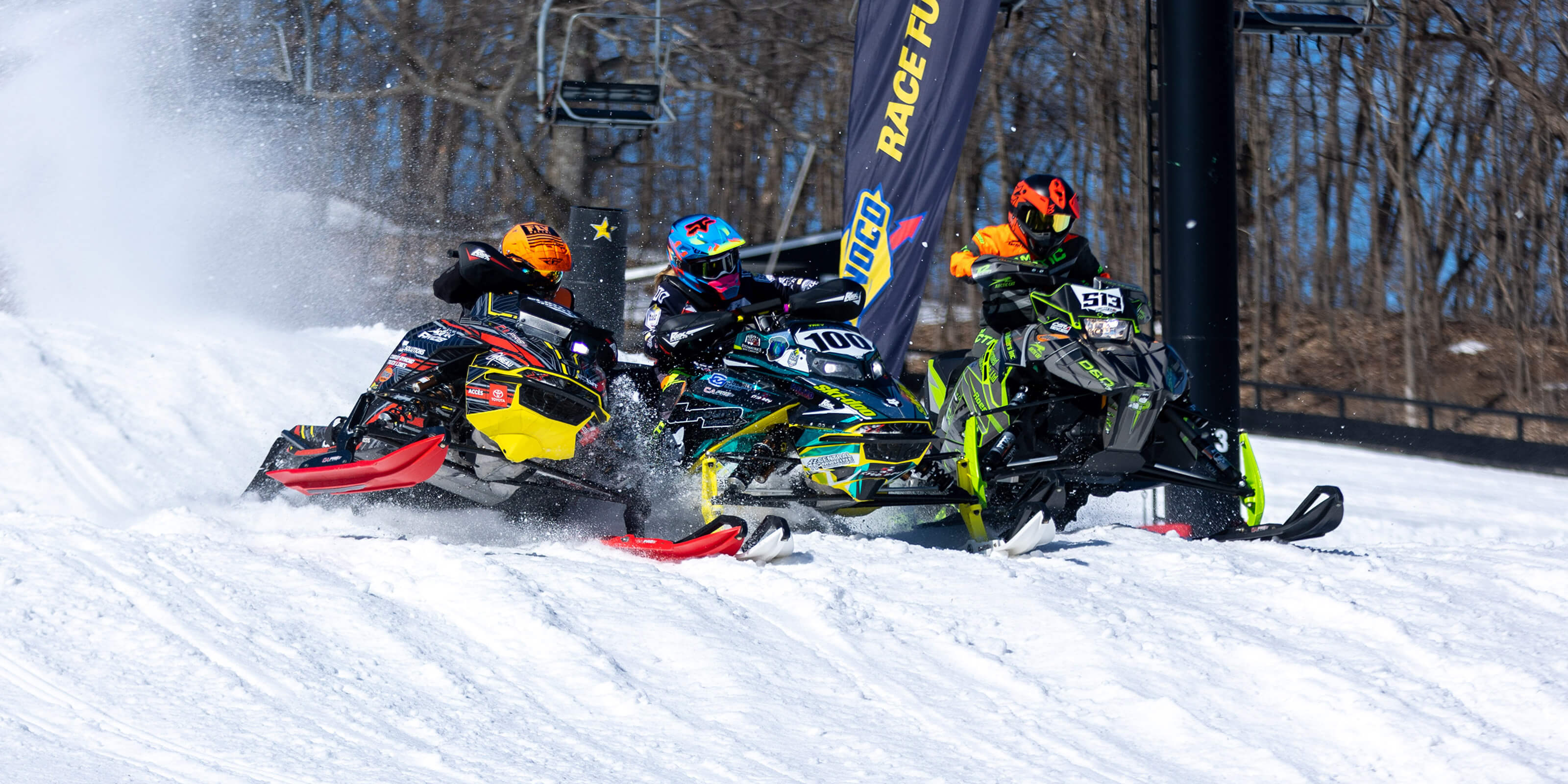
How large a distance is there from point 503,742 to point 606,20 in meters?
14.8

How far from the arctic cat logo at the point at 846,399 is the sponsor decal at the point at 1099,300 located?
3.75ft

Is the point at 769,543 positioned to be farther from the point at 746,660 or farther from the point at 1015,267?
the point at 1015,267

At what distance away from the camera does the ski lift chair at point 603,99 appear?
444 inches

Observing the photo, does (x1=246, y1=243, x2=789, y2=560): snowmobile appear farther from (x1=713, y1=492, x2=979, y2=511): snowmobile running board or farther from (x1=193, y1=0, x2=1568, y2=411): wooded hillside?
(x1=193, y1=0, x2=1568, y2=411): wooded hillside

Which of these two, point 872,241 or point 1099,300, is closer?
point 1099,300

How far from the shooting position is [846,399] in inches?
222

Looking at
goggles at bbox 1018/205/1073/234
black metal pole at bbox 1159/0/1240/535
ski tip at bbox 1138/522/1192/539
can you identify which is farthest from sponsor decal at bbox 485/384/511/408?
black metal pole at bbox 1159/0/1240/535

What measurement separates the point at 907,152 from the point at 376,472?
14.7ft

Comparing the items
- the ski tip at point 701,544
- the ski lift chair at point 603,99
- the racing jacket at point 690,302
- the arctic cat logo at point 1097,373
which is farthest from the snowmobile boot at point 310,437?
the ski lift chair at point 603,99

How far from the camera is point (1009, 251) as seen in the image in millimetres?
6707

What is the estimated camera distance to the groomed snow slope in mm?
3076

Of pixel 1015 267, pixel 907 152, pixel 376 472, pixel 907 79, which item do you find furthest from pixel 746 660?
pixel 907 79

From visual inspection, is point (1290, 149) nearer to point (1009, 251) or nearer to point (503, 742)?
point (1009, 251)

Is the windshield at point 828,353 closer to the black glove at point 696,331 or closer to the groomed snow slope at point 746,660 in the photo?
the black glove at point 696,331
